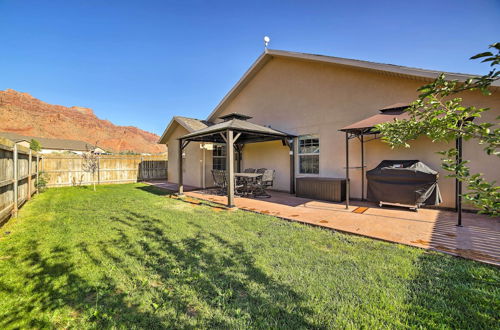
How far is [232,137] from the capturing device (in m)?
7.12

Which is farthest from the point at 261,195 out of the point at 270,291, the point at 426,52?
the point at 426,52

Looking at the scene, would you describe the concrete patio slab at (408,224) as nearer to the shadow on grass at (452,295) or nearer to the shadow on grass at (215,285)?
the shadow on grass at (452,295)

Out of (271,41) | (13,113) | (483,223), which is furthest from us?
(13,113)

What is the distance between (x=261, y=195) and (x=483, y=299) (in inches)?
282

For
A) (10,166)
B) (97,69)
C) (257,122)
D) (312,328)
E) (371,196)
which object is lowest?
(312,328)

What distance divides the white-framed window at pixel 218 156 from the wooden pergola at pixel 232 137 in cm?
80

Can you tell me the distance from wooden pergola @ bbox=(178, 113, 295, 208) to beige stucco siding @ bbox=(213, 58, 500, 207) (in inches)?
23.1

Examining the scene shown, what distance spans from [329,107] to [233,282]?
25.5 ft

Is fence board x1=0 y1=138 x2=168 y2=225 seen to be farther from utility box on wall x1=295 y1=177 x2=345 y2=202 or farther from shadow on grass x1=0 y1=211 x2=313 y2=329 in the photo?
utility box on wall x1=295 y1=177 x2=345 y2=202

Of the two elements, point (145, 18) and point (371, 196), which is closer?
point (371, 196)

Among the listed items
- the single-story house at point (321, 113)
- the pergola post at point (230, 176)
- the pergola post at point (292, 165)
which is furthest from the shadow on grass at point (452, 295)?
the pergola post at point (292, 165)

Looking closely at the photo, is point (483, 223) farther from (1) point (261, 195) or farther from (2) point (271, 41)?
(2) point (271, 41)

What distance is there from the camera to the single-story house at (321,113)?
6336 mm

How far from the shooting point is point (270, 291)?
2.55m
